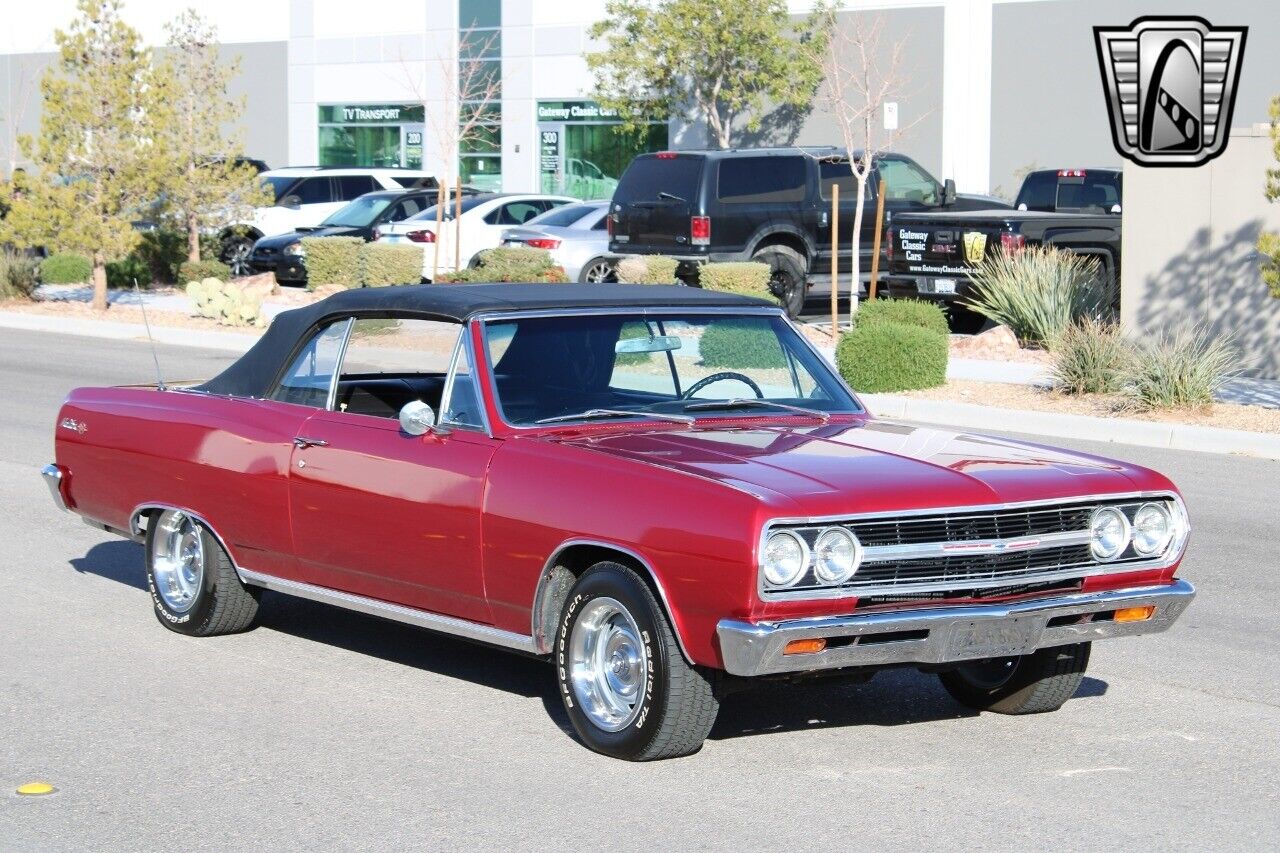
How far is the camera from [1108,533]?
6090 mm

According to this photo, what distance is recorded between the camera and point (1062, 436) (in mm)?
15516

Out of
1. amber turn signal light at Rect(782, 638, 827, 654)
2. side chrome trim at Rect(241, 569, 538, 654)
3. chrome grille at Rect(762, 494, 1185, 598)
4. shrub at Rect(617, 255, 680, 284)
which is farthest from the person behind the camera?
shrub at Rect(617, 255, 680, 284)

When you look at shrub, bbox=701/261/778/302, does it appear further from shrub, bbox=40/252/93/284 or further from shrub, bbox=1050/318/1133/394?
shrub, bbox=40/252/93/284

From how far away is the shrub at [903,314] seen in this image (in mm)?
18766

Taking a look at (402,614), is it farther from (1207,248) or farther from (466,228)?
(466,228)

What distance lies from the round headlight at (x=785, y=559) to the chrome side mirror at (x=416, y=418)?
1685mm

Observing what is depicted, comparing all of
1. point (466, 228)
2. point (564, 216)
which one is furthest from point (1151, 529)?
point (466, 228)

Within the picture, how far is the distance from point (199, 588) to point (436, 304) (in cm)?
182

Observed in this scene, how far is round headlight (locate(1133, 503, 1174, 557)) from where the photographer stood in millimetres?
6160

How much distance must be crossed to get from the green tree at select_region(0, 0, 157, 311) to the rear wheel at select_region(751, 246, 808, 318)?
32.2 feet

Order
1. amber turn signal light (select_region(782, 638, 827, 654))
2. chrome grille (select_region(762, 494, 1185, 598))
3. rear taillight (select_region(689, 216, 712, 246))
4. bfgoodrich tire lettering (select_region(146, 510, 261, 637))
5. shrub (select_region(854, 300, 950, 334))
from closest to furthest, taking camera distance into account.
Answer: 1. amber turn signal light (select_region(782, 638, 827, 654))
2. chrome grille (select_region(762, 494, 1185, 598))
3. bfgoodrich tire lettering (select_region(146, 510, 261, 637))
4. shrub (select_region(854, 300, 950, 334))
5. rear taillight (select_region(689, 216, 712, 246))

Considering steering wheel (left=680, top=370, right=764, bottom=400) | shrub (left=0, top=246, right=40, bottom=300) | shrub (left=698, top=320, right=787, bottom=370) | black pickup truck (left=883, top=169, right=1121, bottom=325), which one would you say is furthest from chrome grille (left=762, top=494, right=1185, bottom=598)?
shrub (left=0, top=246, right=40, bottom=300)

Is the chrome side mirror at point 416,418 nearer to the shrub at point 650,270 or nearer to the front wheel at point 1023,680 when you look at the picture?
the front wheel at point 1023,680

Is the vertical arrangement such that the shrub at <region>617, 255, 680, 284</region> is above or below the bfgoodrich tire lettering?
above
